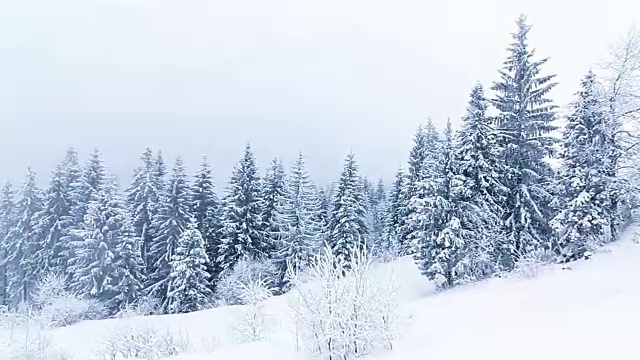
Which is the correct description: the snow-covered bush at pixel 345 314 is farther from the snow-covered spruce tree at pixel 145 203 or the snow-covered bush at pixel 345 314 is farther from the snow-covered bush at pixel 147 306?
the snow-covered spruce tree at pixel 145 203

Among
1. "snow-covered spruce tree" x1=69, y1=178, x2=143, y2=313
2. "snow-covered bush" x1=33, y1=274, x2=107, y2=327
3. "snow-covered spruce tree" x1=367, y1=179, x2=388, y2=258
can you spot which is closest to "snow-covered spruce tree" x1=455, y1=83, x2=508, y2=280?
"snow-covered spruce tree" x1=367, y1=179, x2=388, y2=258

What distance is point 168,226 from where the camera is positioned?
34688 mm

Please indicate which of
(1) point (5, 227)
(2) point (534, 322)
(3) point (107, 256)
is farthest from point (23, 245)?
(2) point (534, 322)

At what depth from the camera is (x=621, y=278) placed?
48.4 ft

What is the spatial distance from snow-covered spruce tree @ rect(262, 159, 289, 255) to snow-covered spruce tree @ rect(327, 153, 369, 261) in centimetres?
421

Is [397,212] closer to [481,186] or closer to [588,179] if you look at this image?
[481,186]

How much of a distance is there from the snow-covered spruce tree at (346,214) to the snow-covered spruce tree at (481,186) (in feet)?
40.7

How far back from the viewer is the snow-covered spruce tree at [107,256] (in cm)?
3047

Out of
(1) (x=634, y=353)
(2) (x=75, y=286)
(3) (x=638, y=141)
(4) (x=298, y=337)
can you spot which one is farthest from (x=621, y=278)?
(2) (x=75, y=286)

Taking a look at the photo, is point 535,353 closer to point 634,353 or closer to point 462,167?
point 634,353

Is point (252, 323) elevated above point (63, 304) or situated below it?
above

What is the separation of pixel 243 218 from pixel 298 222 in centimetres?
452

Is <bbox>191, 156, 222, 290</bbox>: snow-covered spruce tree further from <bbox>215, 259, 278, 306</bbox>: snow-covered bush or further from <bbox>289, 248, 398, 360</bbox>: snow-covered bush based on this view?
<bbox>289, 248, 398, 360</bbox>: snow-covered bush

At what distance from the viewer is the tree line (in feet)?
67.8
